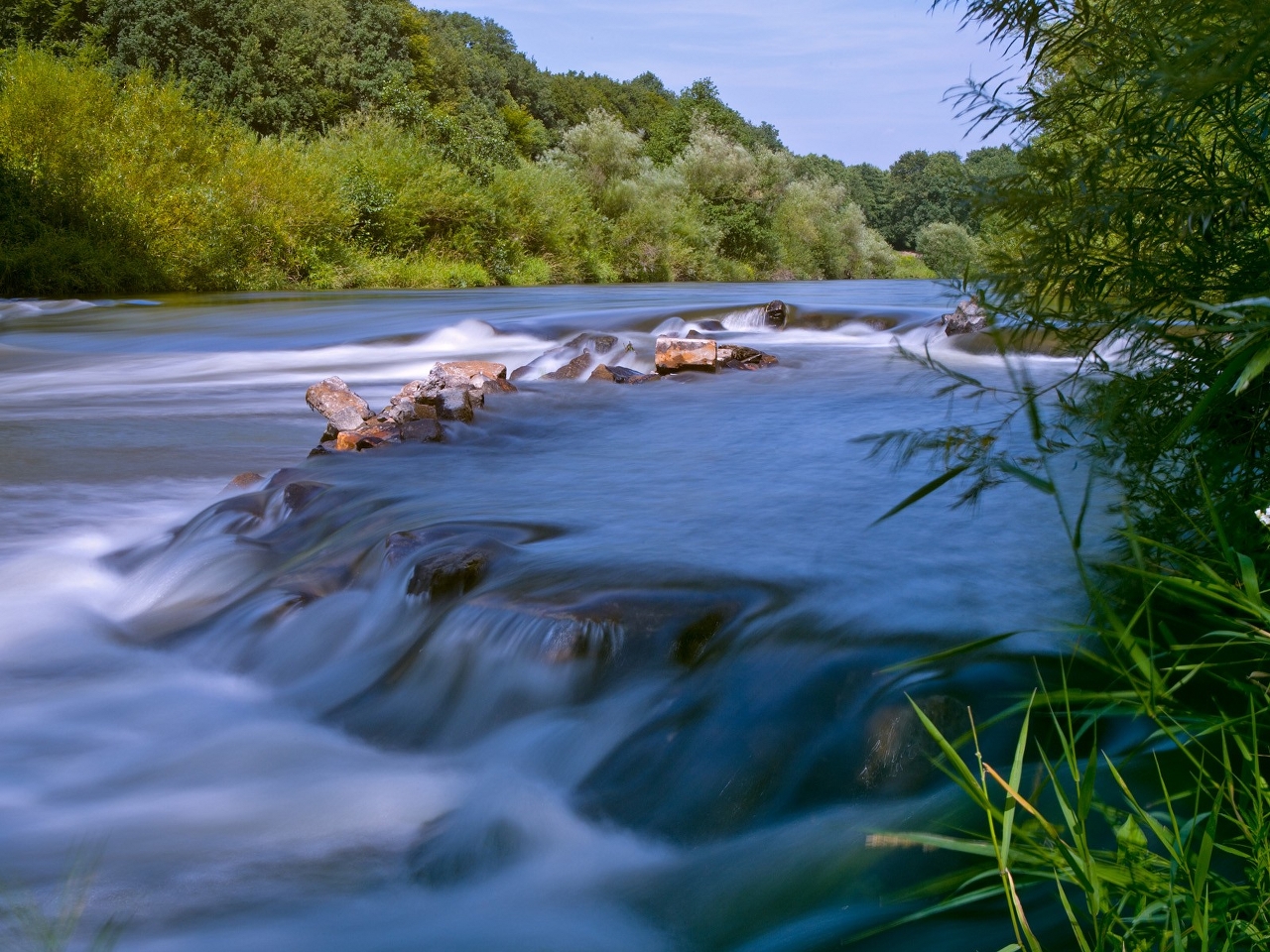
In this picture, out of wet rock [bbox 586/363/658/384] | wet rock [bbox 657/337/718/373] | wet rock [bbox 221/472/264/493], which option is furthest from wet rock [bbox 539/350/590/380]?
wet rock [bbox 221/472/264/493]

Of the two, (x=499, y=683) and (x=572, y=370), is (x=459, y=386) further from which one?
(x=499, y=683)

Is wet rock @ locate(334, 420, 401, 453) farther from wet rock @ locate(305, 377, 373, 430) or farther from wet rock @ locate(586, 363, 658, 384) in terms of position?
wet rock @ locate(586, 363, 658, 384)

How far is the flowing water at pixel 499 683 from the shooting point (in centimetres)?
256

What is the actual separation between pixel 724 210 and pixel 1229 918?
147 feet

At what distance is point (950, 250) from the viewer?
2840 millimetres

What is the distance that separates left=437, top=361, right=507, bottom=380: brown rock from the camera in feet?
29.3

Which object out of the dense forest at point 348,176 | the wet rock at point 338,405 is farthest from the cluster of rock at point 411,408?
Result: the dense forest at point 348,176

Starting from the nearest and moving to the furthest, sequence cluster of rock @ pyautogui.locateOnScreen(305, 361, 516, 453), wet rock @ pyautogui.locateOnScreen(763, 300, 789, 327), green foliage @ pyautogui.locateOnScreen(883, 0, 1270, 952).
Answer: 1. green foliage @ pyautogui.locateOnScreen(883, 0, 1270, 952)
2. cluster of rock @ pyautogui.locateOnScreen(305, 361, 516, 453)
3. wet rock @ pyautogui.locateOnScreen(763, 300, 789, 327)

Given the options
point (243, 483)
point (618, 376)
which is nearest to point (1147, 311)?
point (243, 483)

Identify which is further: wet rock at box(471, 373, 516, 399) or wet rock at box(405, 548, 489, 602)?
wet rock at box(471, 373, 516, 399)

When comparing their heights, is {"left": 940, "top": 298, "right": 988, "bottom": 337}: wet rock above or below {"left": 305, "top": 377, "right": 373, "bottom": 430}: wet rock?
above

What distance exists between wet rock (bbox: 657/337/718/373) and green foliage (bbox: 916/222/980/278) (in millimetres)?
7083

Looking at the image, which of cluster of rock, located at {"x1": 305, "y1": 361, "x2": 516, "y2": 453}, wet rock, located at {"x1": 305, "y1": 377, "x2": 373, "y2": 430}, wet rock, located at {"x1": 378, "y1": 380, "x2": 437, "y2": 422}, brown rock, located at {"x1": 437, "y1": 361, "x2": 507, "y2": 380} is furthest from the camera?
brown rock, located at {"x1": 437, "y1": 361, "x2": 507, "y2": 380}

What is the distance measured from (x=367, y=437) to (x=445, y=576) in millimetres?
2864
